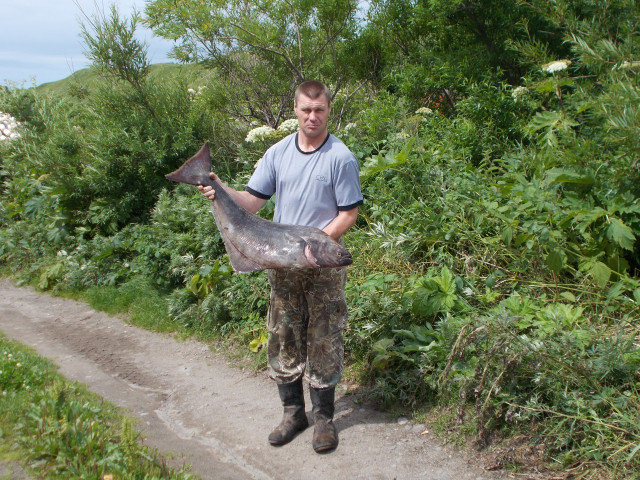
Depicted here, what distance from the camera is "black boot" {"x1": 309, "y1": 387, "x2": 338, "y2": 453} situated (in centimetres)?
388

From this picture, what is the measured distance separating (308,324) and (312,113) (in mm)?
1457

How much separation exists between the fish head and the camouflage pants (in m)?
0.48

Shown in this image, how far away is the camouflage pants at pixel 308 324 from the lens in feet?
12.6

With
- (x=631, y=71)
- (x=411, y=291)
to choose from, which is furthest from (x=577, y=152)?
(x=411, y=291)

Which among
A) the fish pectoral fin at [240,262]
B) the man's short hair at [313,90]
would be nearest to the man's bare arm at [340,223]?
the fish pectoral fin at [240,262]

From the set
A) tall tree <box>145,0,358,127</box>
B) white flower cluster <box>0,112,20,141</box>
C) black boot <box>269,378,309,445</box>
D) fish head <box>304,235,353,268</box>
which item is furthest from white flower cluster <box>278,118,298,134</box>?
white flower cluster <box>0,112,20,141</box>

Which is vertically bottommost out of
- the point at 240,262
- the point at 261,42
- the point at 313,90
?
the point at 240,262

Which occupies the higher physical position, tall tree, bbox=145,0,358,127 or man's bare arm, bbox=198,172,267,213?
tall tree, bbox=145,0,358,127

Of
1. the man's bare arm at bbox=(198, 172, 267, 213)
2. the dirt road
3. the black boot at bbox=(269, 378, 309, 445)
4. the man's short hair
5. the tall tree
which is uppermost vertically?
the tall tree

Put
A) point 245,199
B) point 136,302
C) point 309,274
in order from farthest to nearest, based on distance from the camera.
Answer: point 136,302
point 245,199
point 309,274

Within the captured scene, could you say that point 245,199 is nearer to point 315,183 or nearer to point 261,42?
point 315,183

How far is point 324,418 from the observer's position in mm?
3998

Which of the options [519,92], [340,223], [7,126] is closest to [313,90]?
[340,223]

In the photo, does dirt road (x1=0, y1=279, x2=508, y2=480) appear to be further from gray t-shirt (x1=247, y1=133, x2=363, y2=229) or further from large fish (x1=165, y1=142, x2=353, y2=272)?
gray t-shirt (x1=247, y1=133, x2=363, y2=229)
